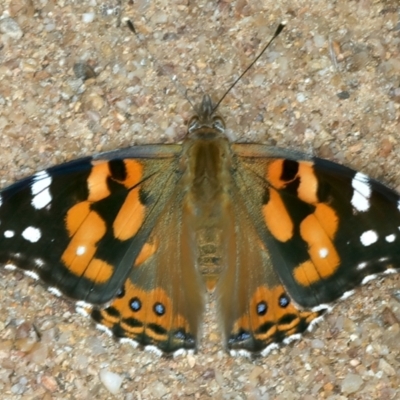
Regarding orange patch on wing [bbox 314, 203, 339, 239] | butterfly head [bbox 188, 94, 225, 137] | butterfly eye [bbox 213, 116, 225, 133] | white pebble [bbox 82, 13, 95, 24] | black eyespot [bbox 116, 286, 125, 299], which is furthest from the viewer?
white pebble [bbox 82, 13, 95, 24]

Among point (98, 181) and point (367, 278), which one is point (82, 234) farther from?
point (367, 278)

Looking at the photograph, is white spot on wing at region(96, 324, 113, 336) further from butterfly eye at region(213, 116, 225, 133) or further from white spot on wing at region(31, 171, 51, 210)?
butterfly eye at region(213, 116, 225, 133)

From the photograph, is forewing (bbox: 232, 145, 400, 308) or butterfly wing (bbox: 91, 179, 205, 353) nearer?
forewing (bbox: 232, 145, 400, 308)

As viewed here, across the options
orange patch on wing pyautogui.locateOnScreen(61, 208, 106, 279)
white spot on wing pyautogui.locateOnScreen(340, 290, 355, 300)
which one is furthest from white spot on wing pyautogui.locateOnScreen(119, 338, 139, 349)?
white spot on wing pyautogui.locateOnScreen(340, 290, 355, 300)

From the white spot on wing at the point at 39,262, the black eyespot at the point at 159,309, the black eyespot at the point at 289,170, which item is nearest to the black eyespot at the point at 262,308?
the black eyespot at the point at 159,309

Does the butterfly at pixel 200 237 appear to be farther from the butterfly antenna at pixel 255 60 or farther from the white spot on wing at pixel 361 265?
the butterfly antenna at pixel 255 60

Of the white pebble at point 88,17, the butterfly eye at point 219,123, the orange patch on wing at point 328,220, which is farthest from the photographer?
the white pebble at point 88,17

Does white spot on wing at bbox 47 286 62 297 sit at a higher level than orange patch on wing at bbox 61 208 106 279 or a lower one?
lower

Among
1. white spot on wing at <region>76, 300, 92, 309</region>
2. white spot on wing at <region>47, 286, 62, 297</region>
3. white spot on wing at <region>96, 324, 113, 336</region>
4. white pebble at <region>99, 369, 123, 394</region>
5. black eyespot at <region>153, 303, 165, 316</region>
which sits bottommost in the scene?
white pebble at <region>99, 369, 123, 394</region>
